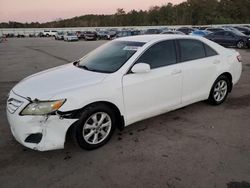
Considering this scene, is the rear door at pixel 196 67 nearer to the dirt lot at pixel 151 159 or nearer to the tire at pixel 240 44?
the dirt lot at pixel 151 159

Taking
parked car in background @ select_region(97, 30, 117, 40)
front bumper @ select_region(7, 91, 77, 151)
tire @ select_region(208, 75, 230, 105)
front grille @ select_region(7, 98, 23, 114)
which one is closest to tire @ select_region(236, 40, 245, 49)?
tire @ select_region(208, 75, 230, 105)

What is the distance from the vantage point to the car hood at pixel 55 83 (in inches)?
136

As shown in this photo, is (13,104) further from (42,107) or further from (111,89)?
(111,89)

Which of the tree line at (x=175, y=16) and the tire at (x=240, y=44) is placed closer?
the tire at (x=240, y=44)

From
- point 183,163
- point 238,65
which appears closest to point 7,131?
point 183,163

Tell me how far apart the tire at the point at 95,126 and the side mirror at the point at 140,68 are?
71cm

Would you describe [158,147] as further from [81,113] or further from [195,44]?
[195,44]

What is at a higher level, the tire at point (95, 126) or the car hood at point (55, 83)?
the car hood at point (55, 83)

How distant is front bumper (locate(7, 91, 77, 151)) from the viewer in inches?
129

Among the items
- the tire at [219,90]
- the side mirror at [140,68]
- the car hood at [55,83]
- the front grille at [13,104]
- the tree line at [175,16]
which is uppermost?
the tree line at [175,16]

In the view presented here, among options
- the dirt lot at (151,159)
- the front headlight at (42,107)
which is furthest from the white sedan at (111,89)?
the dirt lot at (151,159)

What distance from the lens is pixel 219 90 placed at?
5.50 m

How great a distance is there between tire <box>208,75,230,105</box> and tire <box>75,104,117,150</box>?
8.19 feet

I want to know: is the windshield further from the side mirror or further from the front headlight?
the front headlight
